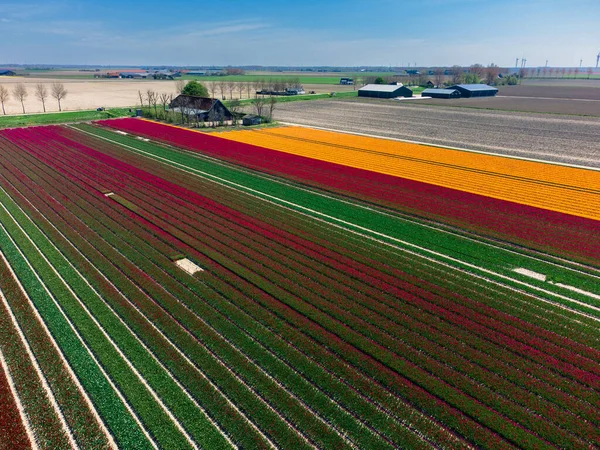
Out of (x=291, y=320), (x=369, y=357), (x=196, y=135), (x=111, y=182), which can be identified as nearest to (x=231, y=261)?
(x=291, y=320)

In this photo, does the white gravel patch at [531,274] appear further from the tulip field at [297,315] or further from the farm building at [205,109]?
the farm building at [205,109]

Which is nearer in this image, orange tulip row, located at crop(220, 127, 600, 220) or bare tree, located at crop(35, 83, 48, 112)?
orange tulip row, located at crop(220, 127, 600, 220)

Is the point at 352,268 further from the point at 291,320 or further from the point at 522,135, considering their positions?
the point at 522,135

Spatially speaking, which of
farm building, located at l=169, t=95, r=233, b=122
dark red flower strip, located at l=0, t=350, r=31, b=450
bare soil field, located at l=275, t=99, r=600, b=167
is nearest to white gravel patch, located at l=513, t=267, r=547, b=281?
dark red flower strip, located at l=0, t=350, r=31, b=450

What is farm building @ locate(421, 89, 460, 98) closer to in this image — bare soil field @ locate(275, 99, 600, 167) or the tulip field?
bare soil field @ locate(275, 99, 600, 167)

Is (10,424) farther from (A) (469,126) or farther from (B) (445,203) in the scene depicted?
(A) (469,126)
